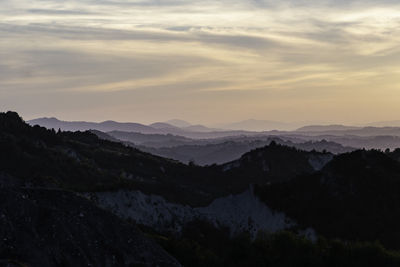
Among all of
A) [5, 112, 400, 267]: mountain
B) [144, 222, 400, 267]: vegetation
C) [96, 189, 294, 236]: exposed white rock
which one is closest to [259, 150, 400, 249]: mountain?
[5, 112, 400, 267]: mountain

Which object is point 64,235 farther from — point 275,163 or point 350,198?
point 275,163

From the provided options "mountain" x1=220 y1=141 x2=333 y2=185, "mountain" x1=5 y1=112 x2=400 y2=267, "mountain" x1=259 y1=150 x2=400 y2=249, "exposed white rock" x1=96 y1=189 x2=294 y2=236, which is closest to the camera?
"mountain" x1=5 y1=112 x2=400 y2=267

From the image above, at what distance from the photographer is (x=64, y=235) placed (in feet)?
149

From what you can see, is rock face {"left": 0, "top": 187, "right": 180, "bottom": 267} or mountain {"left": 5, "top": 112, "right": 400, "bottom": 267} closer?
rock face {"left": 0, "top": 187, "right": 180, "bottom": 267}

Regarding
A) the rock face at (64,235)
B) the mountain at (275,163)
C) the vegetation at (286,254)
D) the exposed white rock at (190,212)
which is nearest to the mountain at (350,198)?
the exposed white rock at (190,212)

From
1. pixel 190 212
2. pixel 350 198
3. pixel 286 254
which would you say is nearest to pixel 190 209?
pixel 190 212

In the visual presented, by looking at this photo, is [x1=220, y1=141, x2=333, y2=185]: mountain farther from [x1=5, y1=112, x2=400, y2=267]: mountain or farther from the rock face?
the rock face

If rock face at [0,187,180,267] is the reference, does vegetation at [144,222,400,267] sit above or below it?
below

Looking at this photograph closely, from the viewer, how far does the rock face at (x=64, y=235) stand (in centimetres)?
4238

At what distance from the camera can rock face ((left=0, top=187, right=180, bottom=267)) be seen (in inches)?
1668

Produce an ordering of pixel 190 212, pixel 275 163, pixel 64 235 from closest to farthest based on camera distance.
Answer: pixel 64 235 → pixel 190 212 → pixel 275 163

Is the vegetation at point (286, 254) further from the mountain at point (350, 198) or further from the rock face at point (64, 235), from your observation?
the mountain at point (350, 198)

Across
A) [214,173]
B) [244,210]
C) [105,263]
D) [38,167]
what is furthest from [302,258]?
[214,173]

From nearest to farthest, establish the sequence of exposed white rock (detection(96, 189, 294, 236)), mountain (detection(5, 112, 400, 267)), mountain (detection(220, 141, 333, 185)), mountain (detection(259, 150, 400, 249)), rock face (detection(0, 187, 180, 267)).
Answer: rock face (detection(0, 187, 180, 267)) → mountain (detection(5, 112, 400, 267)) → mountain (detection(259, 150, 400, 249)) → exposed white rock (detection(96, 189, 294, 236)) → mountain (detection(220, 141, 333, 185))
